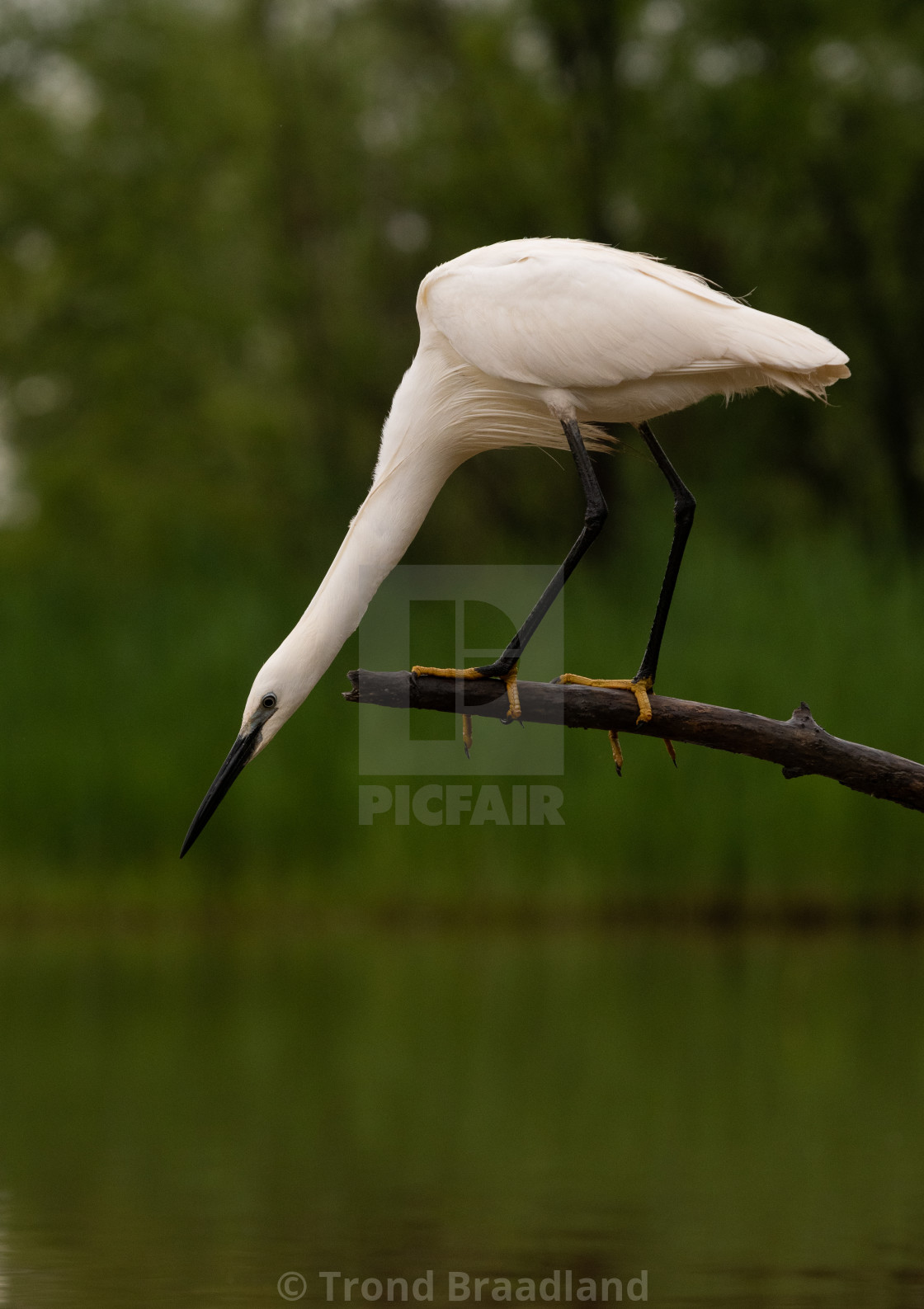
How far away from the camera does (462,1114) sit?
9688mm

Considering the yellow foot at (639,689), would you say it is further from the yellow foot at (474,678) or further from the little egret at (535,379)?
the yellow foot at (474,678)

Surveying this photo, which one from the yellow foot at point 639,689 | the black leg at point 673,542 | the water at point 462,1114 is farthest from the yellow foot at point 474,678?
the water at point 462,1114

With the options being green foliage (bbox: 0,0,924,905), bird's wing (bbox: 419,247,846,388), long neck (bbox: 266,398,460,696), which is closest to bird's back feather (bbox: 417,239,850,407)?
bird's wing (bbox: 419,247,846,388)

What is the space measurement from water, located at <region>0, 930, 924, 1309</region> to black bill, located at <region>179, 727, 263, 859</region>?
8.36 feet

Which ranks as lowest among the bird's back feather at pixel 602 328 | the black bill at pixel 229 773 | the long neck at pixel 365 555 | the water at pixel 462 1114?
the water at pixel 462 1114

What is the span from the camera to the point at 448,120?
19.3m

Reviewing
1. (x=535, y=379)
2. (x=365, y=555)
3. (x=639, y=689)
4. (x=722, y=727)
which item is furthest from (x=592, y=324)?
(x=722, y=727)

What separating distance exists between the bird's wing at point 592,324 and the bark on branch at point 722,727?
0.99 metres

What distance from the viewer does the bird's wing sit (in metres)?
4.66

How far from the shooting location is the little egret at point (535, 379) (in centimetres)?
450

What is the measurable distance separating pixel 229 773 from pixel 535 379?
140cm

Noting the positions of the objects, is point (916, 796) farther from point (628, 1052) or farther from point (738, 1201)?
point (628, 1052)

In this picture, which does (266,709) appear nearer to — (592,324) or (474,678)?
(474,678)

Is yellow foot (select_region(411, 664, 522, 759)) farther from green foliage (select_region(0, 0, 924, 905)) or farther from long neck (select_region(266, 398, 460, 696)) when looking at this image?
green foliage (select_region(0, 0, 924, 905))
